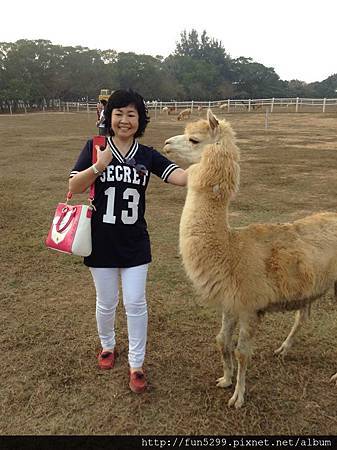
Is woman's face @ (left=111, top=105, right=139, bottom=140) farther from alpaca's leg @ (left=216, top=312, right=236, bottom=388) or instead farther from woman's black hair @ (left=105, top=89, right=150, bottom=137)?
alpaca's leg @ (left=216, top=312, right=236, bottom=388)

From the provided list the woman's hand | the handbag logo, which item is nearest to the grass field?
the handbag logo

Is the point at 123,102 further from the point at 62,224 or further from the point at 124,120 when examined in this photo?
the point at 62,224

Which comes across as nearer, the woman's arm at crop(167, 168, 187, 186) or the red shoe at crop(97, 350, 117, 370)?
the woman's arm at crop(167, 168, 187, 186)

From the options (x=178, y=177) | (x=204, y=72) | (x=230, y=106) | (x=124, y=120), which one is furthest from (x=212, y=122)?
(x=204, y=72)

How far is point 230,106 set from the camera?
131ft

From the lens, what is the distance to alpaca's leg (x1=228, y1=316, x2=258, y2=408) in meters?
2.50

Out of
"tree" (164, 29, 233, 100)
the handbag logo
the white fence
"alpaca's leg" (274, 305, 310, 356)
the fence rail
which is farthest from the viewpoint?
"tree" (164, 29, 233, 100)

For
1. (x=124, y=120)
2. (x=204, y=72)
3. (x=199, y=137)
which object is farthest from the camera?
(x=204, y=72)

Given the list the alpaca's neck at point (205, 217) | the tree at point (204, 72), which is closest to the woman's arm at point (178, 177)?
the alpaca's neck at point (205, 217)

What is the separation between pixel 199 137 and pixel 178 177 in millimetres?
278

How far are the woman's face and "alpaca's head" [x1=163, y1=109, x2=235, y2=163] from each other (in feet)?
1.12

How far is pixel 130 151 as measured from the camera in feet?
8.30

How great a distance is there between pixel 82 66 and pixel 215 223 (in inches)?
2460

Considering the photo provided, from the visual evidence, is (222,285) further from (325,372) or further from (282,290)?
(325,372)
